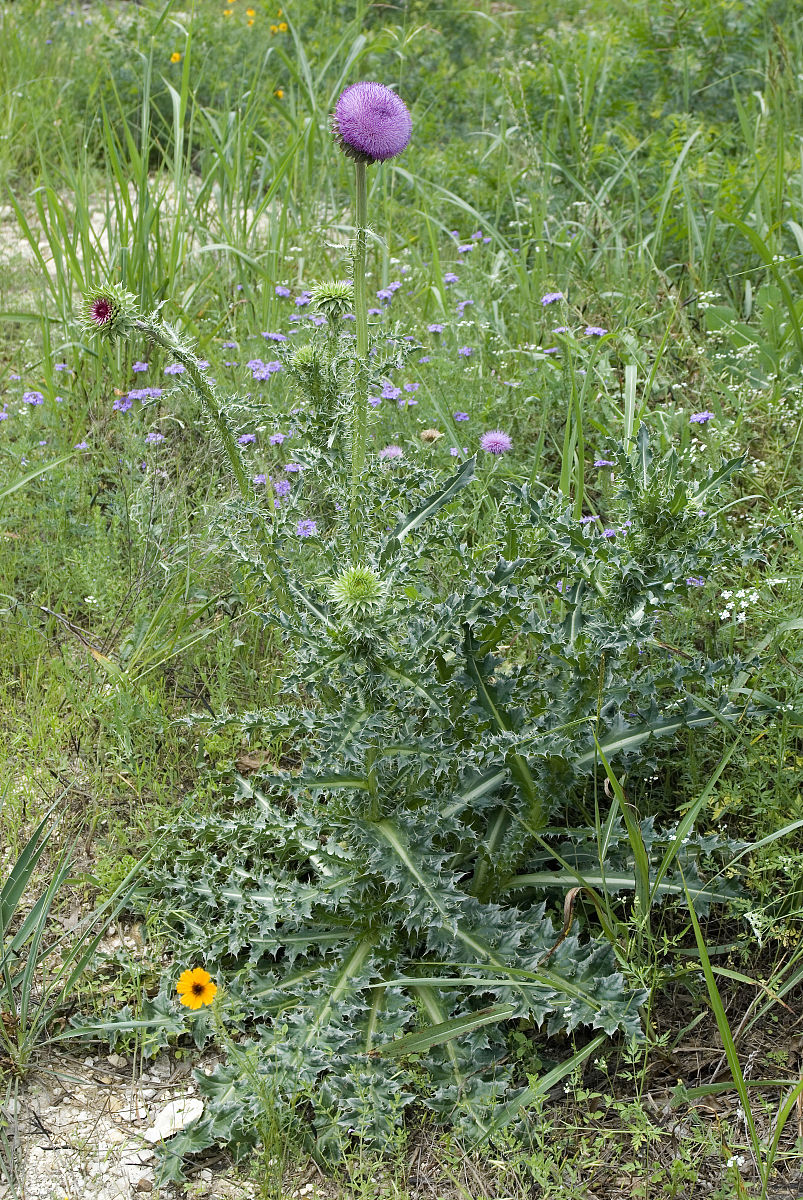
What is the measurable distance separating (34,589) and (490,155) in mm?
3395

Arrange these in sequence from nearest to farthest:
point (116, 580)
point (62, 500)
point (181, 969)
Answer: point (181, 969) < point (116, 580) < point (62, 500)

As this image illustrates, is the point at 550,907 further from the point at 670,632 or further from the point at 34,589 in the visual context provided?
the point at 34,589

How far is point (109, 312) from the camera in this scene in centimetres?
227

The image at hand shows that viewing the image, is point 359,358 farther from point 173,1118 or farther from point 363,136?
point 173,1118

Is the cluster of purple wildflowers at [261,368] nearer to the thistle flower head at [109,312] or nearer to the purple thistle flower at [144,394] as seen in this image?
the purple thistle flower at [144,394]

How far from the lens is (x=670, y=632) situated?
2.64 m

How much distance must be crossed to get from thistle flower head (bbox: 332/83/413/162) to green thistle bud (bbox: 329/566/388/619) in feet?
2.80

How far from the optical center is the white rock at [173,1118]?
2.02m

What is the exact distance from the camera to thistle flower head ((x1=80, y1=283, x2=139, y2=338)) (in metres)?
2.27

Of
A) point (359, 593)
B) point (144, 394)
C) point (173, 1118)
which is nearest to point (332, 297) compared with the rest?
point (359, 593)

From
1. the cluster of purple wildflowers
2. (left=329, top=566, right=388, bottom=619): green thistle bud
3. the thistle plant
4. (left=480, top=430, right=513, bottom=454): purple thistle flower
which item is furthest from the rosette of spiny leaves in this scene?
the cluster of purple wildflowers

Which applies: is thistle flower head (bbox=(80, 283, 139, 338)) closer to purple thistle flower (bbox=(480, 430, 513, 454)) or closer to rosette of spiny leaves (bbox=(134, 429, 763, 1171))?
rosette of spiny leaves (bbox=(134, 429, 763, 1171))

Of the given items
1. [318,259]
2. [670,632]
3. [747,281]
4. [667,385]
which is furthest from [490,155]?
[670,632]

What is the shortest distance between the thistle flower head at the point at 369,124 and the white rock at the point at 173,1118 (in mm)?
1926
